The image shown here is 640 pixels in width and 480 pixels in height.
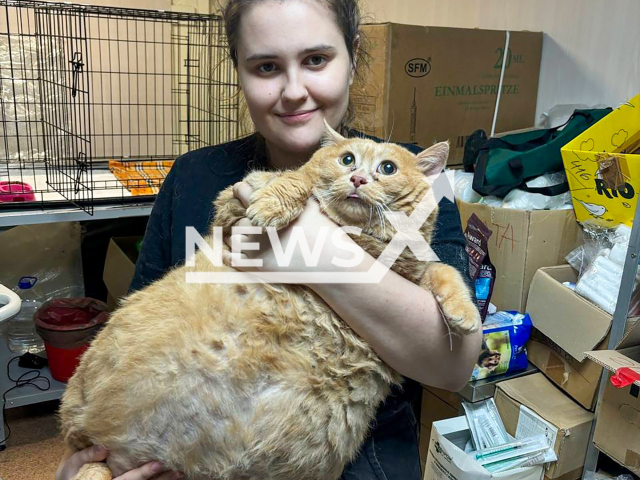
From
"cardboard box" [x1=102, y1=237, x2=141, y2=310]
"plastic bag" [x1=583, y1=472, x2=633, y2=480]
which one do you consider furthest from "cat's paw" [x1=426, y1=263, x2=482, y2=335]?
"cardboard box" [x1=102, y1=237, x2=141, y2=310]

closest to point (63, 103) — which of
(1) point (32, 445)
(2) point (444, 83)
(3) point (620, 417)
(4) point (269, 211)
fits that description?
(1) point (32, 445)

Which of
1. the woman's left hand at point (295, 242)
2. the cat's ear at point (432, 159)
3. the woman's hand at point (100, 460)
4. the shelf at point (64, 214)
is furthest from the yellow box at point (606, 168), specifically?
the shelf at point (64, 214)

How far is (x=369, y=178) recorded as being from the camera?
46.7 inches

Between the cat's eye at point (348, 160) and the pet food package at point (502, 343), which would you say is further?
the pet food package at point (502, 343)

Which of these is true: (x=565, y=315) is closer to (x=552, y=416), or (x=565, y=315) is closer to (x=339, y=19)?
(x=552, y=416)

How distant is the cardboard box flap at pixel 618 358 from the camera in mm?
1822

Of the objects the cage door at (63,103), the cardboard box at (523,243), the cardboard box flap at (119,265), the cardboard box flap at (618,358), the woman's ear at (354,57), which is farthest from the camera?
the cardboard box flap at (119,265)

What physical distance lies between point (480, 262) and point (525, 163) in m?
0.55

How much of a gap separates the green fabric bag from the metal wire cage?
4.05 feet

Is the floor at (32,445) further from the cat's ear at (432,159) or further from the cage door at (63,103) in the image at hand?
the cat's ear at (432,159)

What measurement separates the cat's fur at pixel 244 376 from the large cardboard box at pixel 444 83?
1.44m

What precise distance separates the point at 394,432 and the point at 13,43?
11.6ft

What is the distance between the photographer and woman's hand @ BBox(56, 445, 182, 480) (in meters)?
1.05

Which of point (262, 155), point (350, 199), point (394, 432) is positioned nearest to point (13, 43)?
point (262, 155)
